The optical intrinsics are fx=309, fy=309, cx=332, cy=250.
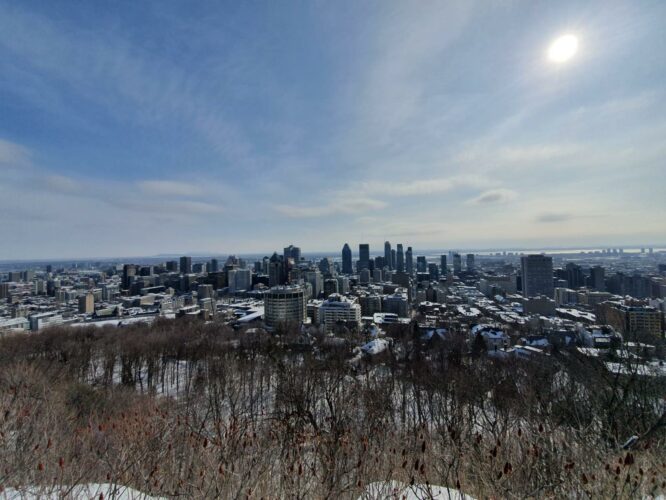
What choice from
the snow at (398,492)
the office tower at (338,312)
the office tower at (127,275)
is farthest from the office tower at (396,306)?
the office tower at (127,275)

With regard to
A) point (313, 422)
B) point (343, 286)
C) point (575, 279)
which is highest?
point (313, 422)

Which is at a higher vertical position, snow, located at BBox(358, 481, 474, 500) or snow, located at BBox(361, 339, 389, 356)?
snow, located at BBox(358, 481, 474, 500)

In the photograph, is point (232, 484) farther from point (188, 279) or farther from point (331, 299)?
point (188, 279)

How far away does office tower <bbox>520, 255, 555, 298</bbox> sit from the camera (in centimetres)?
6900

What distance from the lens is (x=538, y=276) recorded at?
69875 mm

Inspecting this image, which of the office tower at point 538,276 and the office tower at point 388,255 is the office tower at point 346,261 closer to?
the office tower at point 388,255

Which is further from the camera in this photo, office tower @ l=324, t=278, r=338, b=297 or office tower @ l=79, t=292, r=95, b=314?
office tower @ l=324, t=278, r=338, b=297

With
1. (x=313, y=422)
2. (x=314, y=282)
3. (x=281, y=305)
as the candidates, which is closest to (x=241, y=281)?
(x=314, y=282)

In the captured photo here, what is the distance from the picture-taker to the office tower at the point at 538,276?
69.0 meters

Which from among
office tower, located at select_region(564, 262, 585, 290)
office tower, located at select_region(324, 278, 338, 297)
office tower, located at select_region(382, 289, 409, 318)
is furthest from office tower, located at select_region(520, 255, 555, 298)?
office tower, located at select_region(324, 278, 338, 297)

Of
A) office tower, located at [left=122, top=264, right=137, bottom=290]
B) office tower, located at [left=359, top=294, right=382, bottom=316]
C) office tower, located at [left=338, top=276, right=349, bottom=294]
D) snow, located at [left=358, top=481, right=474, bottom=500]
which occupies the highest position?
snow, located at [left=358, top=481, right=474, bottom=500]

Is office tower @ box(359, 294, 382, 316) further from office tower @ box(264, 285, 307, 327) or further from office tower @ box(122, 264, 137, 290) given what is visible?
office tower @ box(122, 264, 137, 290)

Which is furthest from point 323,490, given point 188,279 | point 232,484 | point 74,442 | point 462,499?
point 188,279

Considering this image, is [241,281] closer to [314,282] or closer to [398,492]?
[314,282]
